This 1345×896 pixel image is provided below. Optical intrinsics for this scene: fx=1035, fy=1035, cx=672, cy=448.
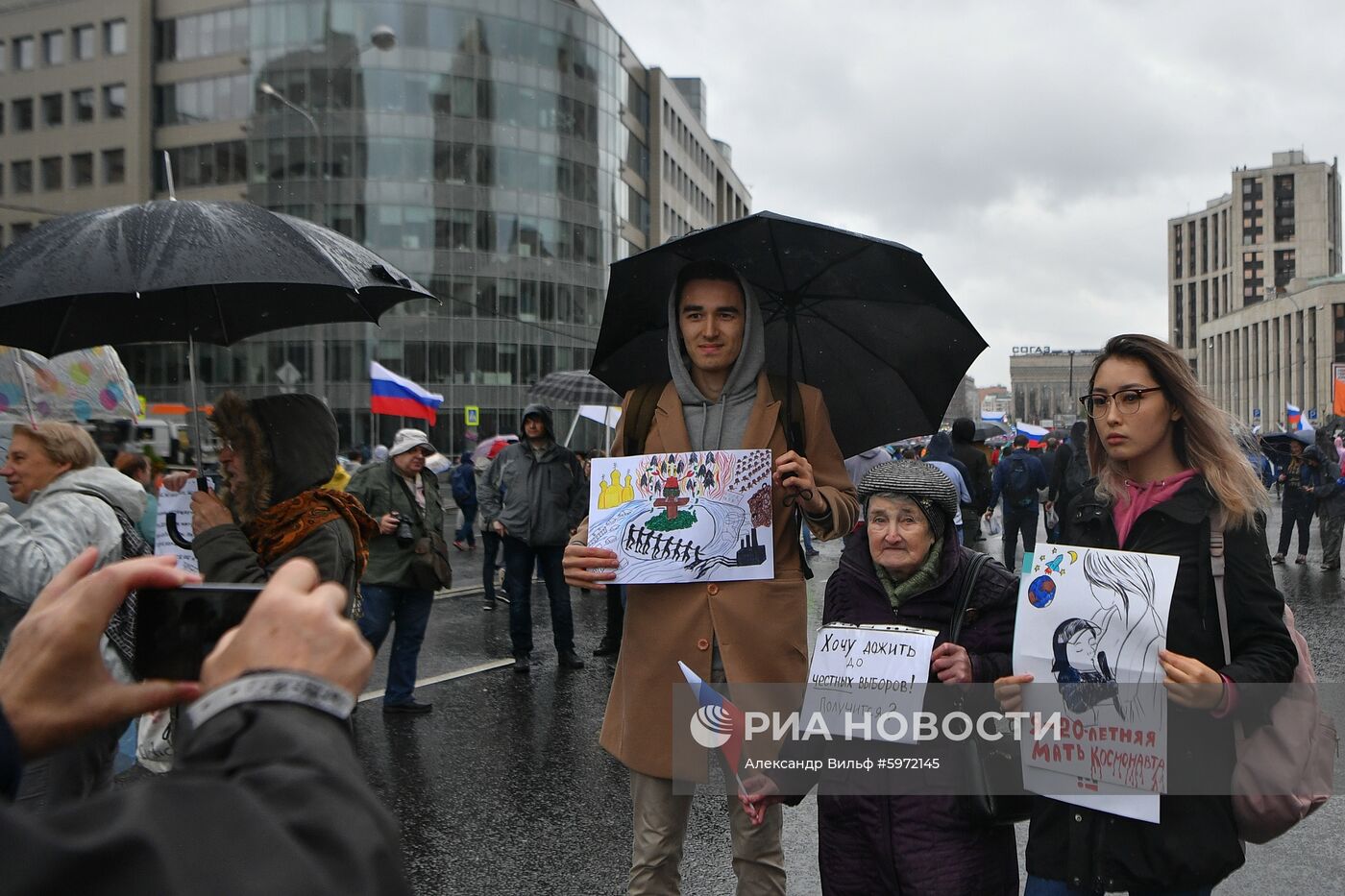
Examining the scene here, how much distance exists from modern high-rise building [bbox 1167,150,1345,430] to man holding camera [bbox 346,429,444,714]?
105m

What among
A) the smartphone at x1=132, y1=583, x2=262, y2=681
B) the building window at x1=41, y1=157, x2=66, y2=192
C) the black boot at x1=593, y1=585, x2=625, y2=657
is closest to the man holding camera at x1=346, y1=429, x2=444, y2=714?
the black boot at x1=593, y1=585, x2=625, y2=657

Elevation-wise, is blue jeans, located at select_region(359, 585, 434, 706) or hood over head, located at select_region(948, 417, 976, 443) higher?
hood over head, located at select_region(948, 417, 976, 443)

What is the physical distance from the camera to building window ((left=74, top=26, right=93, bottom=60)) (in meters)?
53.1

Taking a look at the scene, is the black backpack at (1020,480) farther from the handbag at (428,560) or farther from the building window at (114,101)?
the building window at (114,101)

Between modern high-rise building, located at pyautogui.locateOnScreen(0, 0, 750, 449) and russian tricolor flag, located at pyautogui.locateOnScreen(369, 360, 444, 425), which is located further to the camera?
modern high-rise building, located at pyautogui.locateOnScreen(0, 0, 750, 449)

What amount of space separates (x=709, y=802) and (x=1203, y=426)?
333cm

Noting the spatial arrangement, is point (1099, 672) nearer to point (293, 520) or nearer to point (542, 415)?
point (293, 520)

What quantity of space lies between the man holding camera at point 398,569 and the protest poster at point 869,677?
4350 mm

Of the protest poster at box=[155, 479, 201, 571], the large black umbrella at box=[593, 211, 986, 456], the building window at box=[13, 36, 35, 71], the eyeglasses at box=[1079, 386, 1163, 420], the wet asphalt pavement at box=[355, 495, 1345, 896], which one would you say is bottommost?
the wet asphalt pavement at box=[355, 495, 1345, 896]

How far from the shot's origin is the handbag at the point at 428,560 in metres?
6.89

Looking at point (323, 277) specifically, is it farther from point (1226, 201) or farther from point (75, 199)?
point (1226, 201)

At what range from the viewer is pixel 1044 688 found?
2572 mm

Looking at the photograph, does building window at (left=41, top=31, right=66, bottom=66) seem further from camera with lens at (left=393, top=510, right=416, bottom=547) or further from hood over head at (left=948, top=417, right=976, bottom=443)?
camera with lens at (left=393, top=510, right=416, bottom=547)

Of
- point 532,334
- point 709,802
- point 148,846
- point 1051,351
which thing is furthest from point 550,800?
point 1051,351
